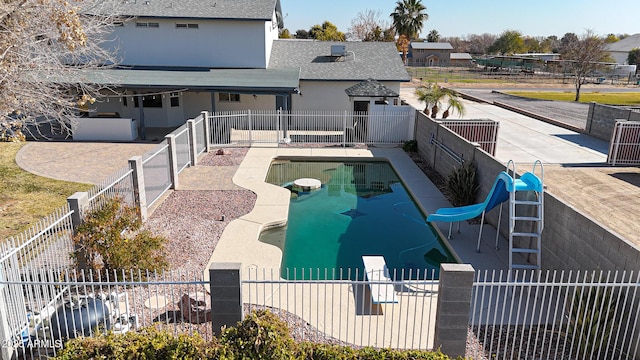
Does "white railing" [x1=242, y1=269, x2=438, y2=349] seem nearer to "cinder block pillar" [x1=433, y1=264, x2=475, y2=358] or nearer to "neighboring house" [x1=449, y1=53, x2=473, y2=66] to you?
"cinder block pillar" [x1=433, y1=264, x2=475, y2=358]

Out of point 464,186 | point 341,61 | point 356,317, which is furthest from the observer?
point 341,61

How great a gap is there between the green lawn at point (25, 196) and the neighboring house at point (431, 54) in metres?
84.4

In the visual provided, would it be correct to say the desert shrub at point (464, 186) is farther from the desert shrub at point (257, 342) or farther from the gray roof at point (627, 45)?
the gray roof at point (627, 45)

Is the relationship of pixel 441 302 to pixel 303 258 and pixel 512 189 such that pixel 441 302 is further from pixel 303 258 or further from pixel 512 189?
pixel 303 258

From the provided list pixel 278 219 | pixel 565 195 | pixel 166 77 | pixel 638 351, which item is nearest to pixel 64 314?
pixel 278 219

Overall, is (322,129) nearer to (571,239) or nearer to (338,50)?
(338,50)

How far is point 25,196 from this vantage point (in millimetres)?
13820

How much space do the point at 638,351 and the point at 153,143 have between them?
21.0m

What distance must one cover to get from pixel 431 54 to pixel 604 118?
246ft

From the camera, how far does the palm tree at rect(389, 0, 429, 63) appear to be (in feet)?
188

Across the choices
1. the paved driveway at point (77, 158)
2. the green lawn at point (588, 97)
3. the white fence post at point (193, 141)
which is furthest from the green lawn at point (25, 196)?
the green lawn at point (588, 97)

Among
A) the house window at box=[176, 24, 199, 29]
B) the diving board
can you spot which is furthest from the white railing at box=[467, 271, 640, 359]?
the house window at box=[176, 24, 199, 29]

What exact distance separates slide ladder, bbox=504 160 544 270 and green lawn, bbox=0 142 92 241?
11610mm

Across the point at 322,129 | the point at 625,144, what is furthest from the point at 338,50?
the point at 625,144
